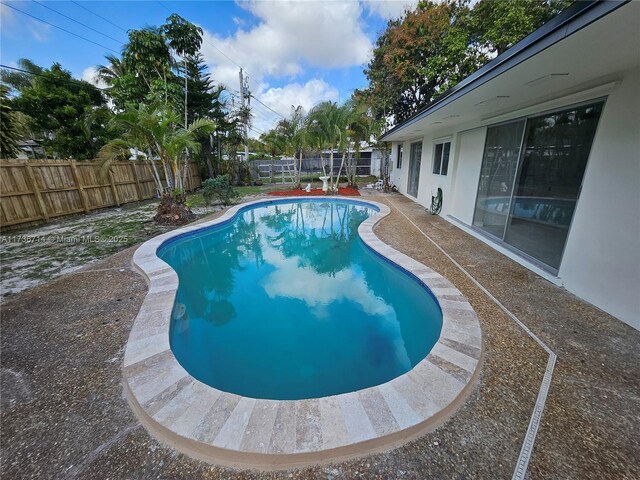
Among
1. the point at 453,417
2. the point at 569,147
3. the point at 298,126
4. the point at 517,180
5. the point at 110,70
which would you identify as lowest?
the point at 453,417

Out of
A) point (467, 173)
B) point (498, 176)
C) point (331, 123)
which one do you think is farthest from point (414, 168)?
point (498, 176)

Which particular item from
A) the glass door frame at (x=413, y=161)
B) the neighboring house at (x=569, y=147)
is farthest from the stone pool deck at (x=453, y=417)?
the glass door frame at (x=413, y=161)

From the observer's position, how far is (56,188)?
27.4 feet

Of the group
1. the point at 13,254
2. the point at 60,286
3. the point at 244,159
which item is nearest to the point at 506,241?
the point at 60,286

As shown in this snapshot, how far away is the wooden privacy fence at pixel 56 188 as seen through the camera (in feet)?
24.0

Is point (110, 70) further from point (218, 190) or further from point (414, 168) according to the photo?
point (414, 168)

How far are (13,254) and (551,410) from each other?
9.42 m

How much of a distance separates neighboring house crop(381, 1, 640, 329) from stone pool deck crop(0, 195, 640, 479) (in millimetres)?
655

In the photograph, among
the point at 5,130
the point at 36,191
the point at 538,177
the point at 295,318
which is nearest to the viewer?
the point at 295,318

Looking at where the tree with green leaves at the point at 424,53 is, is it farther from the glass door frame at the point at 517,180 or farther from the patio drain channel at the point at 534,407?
the patio drain channel at the point at 534,407

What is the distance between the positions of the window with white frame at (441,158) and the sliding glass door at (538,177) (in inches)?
89.6

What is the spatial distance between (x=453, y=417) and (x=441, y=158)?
28.1ft

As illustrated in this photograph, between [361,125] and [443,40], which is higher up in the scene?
[443,40]

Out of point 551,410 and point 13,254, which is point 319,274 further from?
point 13,254
